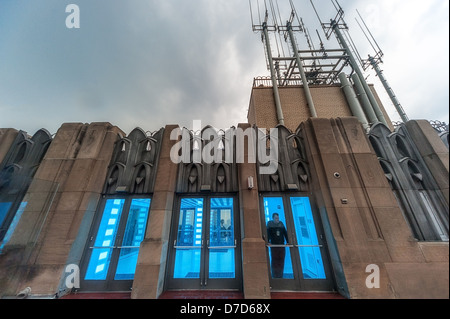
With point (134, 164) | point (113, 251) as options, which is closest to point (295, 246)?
point (113, 251)

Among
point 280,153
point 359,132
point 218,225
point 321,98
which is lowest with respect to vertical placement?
point 218,225

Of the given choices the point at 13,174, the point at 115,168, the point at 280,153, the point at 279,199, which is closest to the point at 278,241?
the point at 279,199

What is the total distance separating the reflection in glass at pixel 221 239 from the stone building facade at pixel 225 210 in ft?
0.12

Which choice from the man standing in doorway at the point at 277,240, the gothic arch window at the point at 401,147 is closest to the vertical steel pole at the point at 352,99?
the gothic arch window at the point at 401,147

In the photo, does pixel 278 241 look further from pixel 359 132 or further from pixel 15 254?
pixel 15 254

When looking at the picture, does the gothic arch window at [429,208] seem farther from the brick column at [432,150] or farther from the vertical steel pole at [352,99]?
the vertical steel pole at [352,99]

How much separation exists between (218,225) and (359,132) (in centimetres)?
646

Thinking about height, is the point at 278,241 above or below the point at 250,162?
below

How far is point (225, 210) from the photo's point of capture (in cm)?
570

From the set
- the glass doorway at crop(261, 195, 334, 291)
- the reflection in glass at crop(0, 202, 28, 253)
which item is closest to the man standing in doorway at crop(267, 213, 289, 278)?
the glass doorway at crop(261, 195, 334, 291)

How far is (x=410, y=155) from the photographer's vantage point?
17.7ft

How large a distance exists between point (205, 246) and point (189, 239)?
2.00ft

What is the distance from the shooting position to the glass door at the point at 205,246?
498 centimetres
